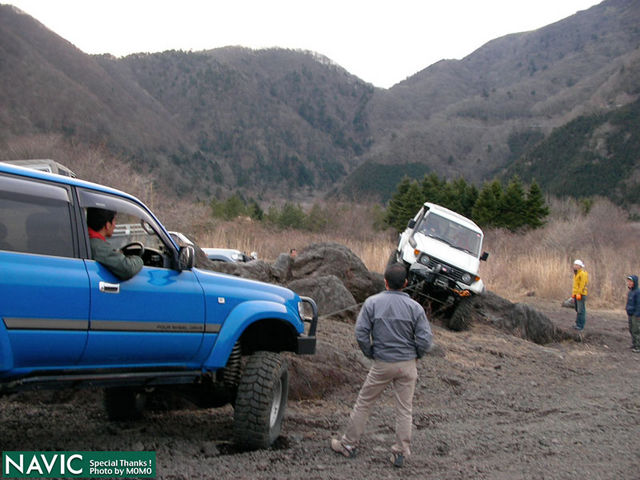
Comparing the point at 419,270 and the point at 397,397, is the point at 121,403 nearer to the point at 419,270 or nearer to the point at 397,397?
the point at 397,397

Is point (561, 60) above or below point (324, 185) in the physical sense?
above

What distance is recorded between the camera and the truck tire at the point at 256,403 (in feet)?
17.6

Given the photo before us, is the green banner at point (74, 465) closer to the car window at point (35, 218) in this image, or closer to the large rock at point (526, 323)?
the car window at point (35, 218)

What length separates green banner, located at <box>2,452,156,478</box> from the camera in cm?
434

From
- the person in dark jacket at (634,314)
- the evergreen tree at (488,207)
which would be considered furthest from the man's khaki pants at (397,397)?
the evergreen tree at (488,207)

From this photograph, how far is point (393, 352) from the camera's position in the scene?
552 cm

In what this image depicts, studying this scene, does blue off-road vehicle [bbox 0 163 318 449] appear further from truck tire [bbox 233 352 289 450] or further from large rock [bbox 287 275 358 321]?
large rock [bbox 287 275 358 321]

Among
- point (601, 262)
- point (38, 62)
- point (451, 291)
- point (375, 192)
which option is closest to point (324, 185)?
point (375, 192)

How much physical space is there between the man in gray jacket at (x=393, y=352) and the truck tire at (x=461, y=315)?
368 inches

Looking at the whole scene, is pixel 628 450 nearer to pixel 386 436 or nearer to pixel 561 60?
pixel 386 436

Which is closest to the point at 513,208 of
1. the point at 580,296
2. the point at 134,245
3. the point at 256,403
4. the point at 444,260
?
the point at 580,296

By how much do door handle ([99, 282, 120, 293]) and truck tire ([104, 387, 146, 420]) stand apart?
172 centimetres

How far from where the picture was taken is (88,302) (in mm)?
4348

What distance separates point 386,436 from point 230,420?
1.61 metres
